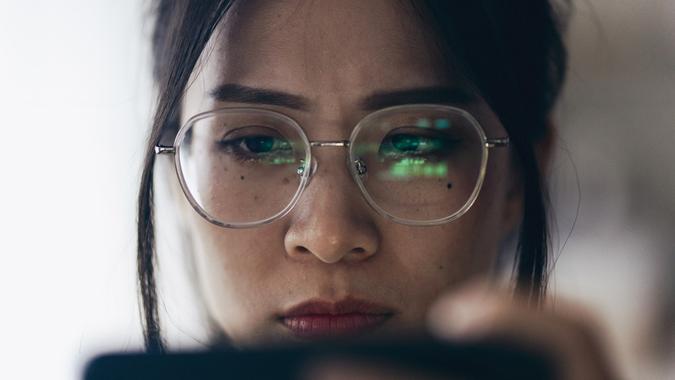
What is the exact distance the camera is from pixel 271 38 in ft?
1.60

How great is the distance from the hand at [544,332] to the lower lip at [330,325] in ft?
0.51

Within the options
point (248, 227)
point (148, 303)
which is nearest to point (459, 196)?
point (248, 227)

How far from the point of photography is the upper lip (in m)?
0.50

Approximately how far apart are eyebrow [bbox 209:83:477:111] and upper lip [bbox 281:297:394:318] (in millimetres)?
140

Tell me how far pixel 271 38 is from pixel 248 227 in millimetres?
138

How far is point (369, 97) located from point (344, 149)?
0.13ft

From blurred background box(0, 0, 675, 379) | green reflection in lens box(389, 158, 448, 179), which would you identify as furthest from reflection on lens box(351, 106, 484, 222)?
blurred background box(0, 0, 675, 379)

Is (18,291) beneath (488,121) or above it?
beneath

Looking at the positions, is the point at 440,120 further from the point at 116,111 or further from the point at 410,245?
the point at 116,111

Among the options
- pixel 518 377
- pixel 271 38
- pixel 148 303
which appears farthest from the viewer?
pixel 148 303

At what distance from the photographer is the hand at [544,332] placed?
12.6 inches

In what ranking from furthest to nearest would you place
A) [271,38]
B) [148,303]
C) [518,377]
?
[148,303], [271,38], [518,377]

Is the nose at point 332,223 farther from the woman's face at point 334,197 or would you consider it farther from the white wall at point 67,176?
the white wall at point 67,176

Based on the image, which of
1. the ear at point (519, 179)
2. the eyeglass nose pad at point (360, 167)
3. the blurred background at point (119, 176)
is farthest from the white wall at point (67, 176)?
the ear at point (519, 179)
